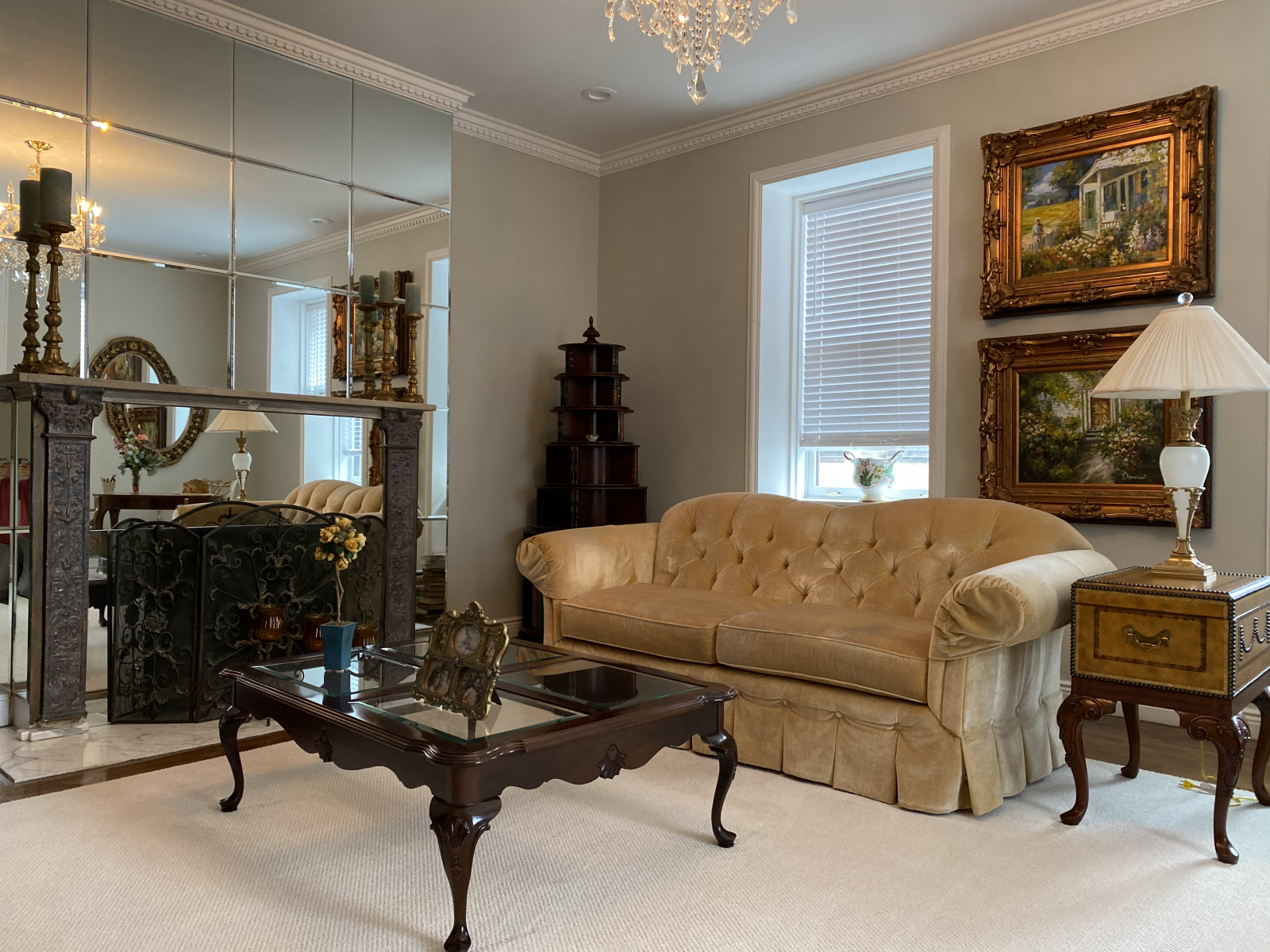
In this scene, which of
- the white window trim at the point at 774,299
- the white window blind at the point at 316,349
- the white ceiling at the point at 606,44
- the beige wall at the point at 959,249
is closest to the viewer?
the beige wall at the point at 959,249

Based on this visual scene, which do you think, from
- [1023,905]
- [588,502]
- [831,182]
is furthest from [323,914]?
[831,182]

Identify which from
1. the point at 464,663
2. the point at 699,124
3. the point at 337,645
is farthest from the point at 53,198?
the point at 699,124

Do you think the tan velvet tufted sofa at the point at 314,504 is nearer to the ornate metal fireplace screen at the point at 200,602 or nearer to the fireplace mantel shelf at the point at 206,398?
the ornate metal fireplace screen at the point at 200,602

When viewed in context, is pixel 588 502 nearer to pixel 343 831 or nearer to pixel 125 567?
pixel 125 567

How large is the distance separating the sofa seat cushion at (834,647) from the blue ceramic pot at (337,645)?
4.23ft

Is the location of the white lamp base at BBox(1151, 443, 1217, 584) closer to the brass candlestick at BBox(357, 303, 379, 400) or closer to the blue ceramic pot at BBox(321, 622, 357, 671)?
the blue ceramic pot at BBox(321, 622, 357, 671)

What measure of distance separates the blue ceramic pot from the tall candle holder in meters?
1.72

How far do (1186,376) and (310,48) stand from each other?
3.98 metres

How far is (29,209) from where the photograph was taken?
3.46 m

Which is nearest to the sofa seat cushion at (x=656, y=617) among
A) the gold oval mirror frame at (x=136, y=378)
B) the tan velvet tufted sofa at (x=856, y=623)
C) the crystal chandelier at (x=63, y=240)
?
the tan velvet tufted sofa at (x=856, y=623)

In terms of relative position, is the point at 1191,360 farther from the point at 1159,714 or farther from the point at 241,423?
the point at 241,423

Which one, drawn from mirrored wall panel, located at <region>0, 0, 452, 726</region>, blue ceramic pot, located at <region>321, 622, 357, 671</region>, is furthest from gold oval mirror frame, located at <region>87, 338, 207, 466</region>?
blue ceramic pot, located at <region>321, 622, 357, 671</region>

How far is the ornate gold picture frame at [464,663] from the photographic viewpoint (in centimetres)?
225

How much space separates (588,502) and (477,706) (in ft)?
10.4
